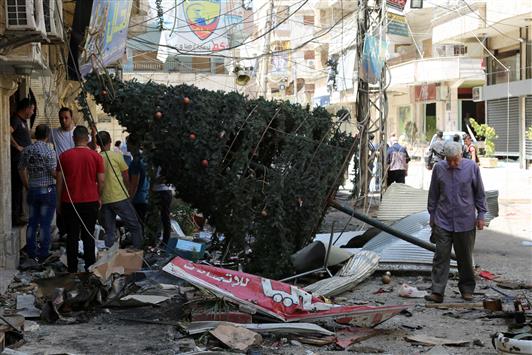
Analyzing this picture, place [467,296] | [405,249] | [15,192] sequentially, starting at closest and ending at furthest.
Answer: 1. [467,296]
2. [405,249]
3. [15,192]

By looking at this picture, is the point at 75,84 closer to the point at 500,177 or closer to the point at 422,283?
the point at 422,283

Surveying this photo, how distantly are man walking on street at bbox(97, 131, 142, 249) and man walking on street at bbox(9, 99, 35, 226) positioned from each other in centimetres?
125

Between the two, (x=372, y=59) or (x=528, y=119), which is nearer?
(x=372, y=59)

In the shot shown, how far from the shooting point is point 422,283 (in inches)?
342

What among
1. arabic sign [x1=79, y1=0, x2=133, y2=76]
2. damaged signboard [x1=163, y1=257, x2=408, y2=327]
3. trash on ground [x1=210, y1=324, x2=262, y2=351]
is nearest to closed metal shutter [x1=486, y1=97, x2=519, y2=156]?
arabic sign [x1=79, y1=0, x2=133, y2=76]

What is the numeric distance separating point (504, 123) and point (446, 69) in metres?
4.03

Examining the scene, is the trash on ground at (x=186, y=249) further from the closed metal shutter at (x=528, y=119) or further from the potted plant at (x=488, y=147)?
the potted plant at (x=488, y=147)

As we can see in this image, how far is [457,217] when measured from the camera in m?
7.56

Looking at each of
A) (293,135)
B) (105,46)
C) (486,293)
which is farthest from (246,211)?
(105,46)

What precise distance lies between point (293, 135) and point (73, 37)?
5.62 meters

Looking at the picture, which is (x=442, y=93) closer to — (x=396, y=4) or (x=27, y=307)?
(x=396, y=4)

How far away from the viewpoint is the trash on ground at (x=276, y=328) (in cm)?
602

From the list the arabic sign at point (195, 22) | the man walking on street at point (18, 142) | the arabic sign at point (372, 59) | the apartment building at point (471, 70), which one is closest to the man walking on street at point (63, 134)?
the man walking on street at point (18, 142)

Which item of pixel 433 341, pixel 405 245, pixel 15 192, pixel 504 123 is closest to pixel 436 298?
pixel 433 341
